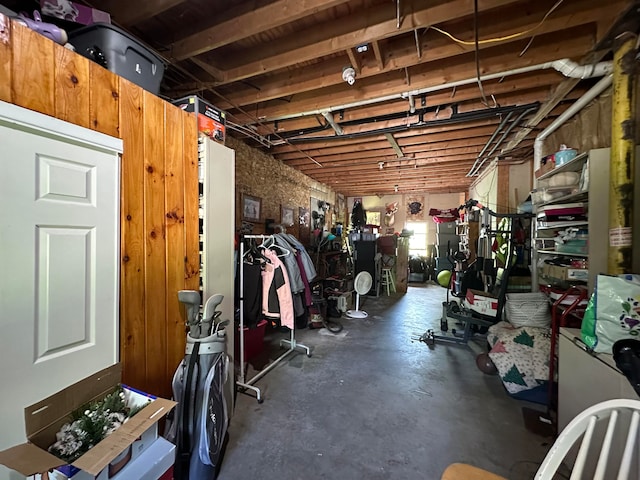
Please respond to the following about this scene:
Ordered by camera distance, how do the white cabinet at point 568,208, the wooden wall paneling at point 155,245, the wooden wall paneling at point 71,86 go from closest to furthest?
the wooden wall paneling at point 71,86
the wooden wall paneling at point 155,245
the white cabinet at point 568,208

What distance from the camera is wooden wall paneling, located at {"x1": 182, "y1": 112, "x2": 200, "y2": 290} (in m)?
1.80

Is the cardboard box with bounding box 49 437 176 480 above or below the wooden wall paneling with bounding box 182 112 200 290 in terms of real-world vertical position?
below

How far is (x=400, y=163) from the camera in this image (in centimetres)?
513

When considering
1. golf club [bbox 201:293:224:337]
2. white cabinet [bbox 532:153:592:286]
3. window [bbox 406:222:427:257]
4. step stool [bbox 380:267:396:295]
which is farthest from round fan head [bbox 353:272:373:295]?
window [bbox 406:222:427:257]

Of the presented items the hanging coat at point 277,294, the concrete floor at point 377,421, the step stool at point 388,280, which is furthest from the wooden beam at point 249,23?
the step stool at point 388,280

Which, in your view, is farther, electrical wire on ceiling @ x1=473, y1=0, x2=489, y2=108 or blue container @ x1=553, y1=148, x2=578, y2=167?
blue container @ x1=553, y1=148, x2=578, y2=167

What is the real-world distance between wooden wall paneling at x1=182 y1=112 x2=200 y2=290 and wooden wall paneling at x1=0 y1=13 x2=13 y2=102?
81 centimetres

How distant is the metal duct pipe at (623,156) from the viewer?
1719 millimetres

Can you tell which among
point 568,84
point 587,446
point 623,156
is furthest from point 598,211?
point 587,446

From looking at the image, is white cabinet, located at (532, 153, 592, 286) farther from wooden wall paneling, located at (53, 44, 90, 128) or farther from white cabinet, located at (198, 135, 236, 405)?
wooden wall paneling, located at (53, 44, 90, 128)

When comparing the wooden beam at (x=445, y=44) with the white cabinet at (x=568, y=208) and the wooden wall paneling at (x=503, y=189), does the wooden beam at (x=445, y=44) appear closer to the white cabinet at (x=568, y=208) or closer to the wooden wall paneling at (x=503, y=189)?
the white cabinet at (x=568, y=208)

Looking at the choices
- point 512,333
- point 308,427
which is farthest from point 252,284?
point 512,333

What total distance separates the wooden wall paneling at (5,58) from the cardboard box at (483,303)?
13.2ft

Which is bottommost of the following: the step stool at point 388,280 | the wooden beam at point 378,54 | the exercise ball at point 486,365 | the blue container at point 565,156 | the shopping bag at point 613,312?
the exercise ball at point 486,365
